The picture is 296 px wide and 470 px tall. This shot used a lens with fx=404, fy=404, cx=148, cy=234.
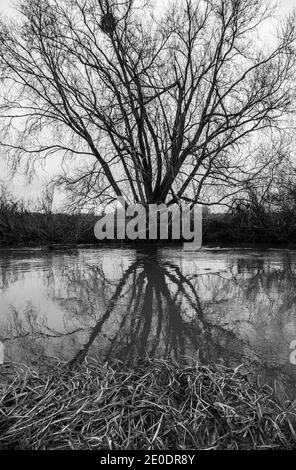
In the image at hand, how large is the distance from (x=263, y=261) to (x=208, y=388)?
7169 millimetres

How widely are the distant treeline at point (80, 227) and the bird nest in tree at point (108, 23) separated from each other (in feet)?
19.7

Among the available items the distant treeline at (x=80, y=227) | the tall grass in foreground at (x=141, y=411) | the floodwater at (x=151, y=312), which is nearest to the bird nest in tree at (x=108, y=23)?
the distant treeline at (x=80, y=227)

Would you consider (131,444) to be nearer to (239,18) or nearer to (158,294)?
(158,294)

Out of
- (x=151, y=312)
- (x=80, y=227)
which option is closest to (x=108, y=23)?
(x=80, y=227)

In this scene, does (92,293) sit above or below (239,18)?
below

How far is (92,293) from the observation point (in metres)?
5.83

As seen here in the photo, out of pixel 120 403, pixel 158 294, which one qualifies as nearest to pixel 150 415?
pixel 120 403

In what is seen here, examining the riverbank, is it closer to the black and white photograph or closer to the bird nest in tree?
the black and white photograph

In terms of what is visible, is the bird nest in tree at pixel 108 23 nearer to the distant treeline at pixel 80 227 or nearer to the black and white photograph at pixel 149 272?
the black and white photograph at pixel 149 272

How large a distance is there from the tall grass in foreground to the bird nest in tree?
41.1 feet

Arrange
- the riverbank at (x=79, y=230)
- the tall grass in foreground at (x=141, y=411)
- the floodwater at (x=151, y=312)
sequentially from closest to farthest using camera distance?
1. the tall grass in foreground at (x=141, y=411)
2. the floodwater at (x=151, y=312)
3. the riverbank at (x=79, y=230)

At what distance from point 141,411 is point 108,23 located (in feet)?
42.9

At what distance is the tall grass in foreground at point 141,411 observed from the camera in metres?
2.06
